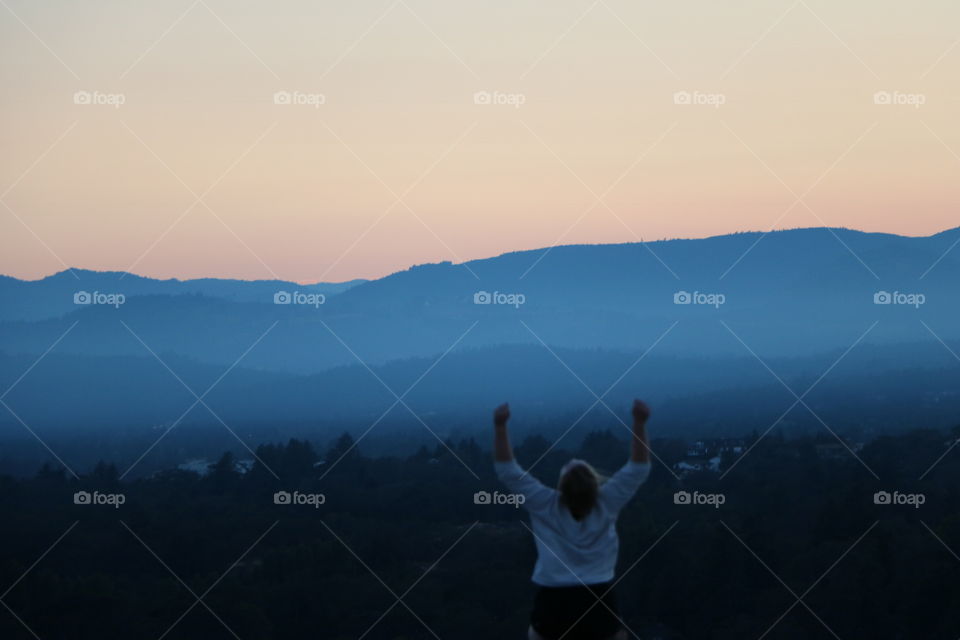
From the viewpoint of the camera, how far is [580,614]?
3164 millimetres

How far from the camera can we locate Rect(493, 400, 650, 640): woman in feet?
10.4

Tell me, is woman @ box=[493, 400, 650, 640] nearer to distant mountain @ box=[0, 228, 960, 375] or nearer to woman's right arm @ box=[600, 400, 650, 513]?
woman's right arm @ box=[600, 400, 650, 513]

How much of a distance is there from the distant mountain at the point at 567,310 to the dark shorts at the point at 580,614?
5859cm

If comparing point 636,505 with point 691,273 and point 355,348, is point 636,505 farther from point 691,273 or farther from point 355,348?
point 355,348

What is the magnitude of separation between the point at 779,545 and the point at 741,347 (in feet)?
143

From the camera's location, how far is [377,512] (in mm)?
34781

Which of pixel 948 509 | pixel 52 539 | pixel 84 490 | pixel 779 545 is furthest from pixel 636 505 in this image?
pixel 84 490

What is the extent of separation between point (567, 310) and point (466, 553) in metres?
45.3

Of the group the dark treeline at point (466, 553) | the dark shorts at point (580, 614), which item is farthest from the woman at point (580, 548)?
the dark treeline at point (466, 553)

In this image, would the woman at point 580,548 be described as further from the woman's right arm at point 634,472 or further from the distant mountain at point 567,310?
the distant mountain at point 567,310

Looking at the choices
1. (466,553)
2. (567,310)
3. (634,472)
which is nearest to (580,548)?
(634,472)

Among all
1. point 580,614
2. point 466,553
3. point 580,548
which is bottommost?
point 580,614

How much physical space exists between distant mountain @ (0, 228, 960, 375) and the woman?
58.5 metres

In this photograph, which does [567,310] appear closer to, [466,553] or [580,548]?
[466,553]
